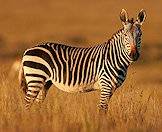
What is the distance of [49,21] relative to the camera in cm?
6359

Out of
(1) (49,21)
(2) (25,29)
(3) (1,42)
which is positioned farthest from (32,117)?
(1) (49,21)

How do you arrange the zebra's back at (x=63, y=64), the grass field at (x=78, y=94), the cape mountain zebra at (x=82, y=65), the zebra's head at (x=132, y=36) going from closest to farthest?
the grass field at (x=78, y=94) < the zebra's head at (x=132, y=36) < the cape mountain zebra at (x=82, y=65) < the zebra's back at (x=63, y=64)

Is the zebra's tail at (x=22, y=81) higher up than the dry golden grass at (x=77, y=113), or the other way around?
the zebra's tail at (x=22, y=81)

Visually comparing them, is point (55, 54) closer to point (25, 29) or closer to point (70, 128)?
point (70, 128)

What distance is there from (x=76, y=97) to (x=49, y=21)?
1983 inches

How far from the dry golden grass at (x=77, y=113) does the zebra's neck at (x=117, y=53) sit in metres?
0.33

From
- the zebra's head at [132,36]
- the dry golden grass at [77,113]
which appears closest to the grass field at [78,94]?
the dry golden grass at [77,113]

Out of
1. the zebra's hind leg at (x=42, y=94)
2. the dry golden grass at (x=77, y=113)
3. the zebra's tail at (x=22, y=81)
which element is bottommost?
the dry golden grass at (x=77, y=113)

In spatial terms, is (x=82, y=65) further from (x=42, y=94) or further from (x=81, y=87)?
(x=42, y=94)

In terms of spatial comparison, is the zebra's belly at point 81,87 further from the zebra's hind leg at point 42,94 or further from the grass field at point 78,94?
the zebra's hind leg at point 42,94

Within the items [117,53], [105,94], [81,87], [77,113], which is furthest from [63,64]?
[77,113]

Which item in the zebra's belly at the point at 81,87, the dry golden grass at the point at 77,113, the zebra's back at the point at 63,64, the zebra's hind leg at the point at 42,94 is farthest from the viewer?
the zebra's hind leg at the point at 42,94

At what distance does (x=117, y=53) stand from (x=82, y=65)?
62cm

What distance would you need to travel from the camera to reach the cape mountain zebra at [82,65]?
12680mm
